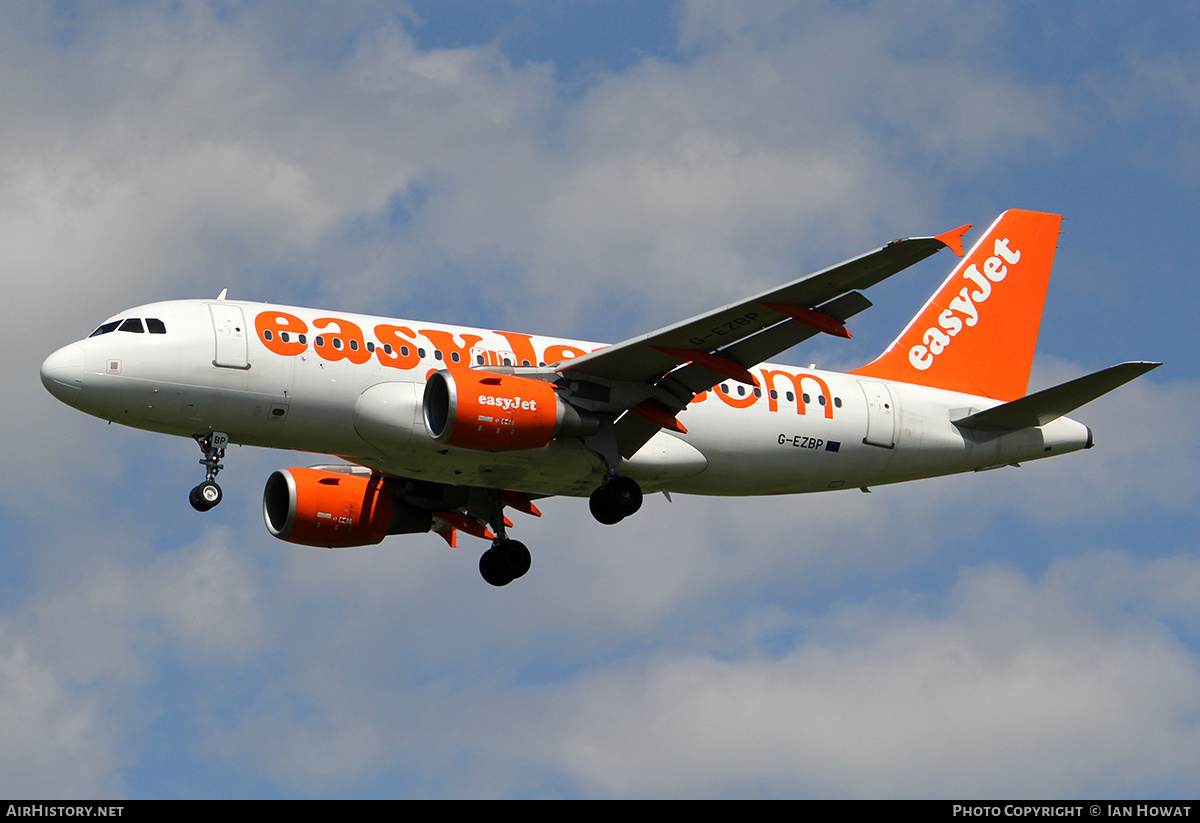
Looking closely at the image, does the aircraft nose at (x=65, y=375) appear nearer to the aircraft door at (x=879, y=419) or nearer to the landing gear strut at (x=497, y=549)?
the landing gear strut at (x=497, y=549)

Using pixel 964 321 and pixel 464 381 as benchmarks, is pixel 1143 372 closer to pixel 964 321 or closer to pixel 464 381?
pixel 964 321

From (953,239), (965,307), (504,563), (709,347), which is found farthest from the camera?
(965,307)

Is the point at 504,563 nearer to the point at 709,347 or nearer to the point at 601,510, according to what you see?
the point at 601,510

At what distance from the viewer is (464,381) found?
32.2 metres

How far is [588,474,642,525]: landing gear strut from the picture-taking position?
34.4 m

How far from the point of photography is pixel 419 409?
32969 millimetres

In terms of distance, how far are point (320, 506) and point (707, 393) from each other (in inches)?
382

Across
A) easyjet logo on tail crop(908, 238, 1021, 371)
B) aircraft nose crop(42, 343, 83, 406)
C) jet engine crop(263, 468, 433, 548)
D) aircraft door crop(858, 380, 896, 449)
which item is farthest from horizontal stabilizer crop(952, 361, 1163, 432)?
aircraft nose crop(42, 343, 83, 406)

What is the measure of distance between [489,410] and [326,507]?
740 centimetres

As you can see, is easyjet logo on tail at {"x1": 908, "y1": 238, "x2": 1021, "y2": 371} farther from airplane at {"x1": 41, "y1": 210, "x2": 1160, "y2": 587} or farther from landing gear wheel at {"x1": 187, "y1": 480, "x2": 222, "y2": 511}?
landing gear wheel at {"x1": 187, "y1": 480, "x2": 222, "y2": 511}

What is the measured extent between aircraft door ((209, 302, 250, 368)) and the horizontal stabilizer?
1780 centimetres

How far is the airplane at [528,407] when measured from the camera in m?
32.1

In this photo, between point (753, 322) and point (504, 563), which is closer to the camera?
point (753, 322)

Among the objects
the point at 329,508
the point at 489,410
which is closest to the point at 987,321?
the point at 489,410
